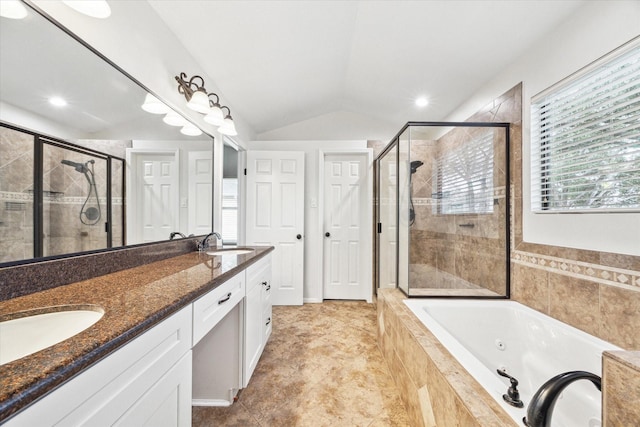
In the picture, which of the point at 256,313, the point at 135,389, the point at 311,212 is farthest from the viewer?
the point at 311,212

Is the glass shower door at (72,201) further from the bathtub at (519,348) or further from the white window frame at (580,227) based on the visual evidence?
the white window frame at (580,227)

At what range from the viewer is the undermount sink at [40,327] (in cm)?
63

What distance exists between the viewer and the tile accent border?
3.75 ft

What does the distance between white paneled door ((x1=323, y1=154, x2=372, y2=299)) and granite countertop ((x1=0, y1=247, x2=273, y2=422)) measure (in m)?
2.07

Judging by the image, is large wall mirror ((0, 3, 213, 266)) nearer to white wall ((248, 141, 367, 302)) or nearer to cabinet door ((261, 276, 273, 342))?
cabinet door ((261, 276, 273, 342))

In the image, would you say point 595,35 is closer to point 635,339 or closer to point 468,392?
point 635,339

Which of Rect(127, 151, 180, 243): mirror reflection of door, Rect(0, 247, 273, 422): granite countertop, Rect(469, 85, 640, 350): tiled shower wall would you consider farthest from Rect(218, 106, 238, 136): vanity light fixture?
Rect(469, 85, 640, 350): tiled shower wall

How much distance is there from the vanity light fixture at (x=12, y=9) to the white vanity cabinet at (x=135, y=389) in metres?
1.05

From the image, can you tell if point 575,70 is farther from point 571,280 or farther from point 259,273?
point 259,273

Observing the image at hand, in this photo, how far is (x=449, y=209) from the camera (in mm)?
2477

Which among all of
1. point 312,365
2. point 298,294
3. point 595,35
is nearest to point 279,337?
point 312,365

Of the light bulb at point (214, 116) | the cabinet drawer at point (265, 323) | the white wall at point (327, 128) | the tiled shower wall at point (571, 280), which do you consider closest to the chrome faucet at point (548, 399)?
the tiled shower wall at point (571, 280)

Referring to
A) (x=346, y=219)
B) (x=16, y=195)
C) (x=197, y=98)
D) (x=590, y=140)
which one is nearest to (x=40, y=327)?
(x=16, y=195)

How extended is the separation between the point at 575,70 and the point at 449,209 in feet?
4.34
